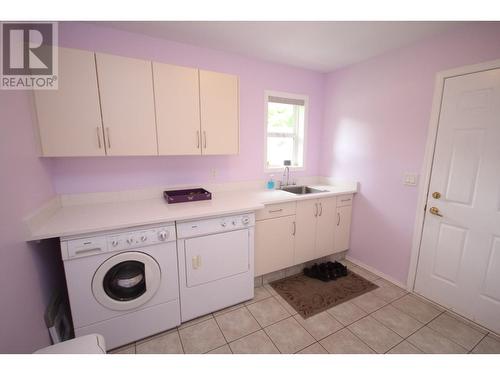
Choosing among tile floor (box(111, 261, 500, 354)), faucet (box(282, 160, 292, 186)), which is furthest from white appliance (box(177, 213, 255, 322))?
faucet (box(282, 160, 292, 186))

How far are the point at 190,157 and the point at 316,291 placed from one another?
6.30 ft

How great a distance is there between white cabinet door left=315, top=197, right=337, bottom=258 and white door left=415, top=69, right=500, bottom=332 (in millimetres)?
889

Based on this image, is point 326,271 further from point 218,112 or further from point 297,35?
point 297,35

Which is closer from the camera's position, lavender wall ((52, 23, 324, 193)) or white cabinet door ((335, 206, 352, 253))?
lavender wall ((52, 23, 324, 193))

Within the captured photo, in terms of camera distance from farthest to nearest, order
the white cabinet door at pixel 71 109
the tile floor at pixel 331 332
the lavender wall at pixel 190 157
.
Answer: the lavender wall at pixel 190 157
the tile floor at pixel 331 332
the white cabinet door at pixel 71 109

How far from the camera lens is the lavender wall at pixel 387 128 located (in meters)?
1.88

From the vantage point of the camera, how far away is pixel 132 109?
1.70 meters

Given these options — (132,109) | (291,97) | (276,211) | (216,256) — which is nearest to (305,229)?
Answer: (276,211)

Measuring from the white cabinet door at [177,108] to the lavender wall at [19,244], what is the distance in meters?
0.81

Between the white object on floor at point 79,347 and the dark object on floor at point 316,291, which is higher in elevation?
the white object on floor at point 79,347

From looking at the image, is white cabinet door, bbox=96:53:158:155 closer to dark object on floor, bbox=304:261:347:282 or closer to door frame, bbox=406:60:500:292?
dark object on floor, bbox=304:261:347:282

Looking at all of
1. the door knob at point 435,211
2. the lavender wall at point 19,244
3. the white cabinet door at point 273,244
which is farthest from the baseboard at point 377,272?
the lavender wall at point 19,244

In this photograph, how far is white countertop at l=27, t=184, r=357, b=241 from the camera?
1.37m

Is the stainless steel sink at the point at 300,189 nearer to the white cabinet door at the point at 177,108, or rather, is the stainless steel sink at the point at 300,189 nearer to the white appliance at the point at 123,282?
the white cabinet door at the point at 177,108
